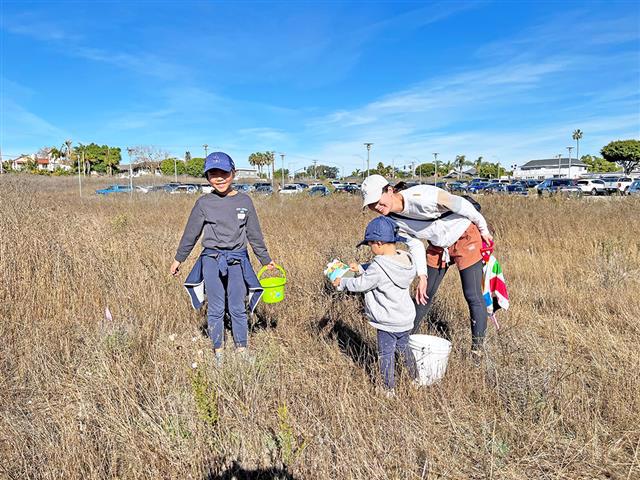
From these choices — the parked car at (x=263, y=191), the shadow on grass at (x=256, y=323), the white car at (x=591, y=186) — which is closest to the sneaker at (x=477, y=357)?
the shadow on grass at (x=256, y=323)

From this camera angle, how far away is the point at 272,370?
8.84ft

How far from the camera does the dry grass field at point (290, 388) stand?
73.9 inches

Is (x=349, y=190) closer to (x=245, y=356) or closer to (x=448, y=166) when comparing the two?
(x=245, y=356)

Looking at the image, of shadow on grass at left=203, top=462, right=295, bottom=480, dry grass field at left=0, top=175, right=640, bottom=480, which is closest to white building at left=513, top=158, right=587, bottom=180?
dry grass field at left=0, top=175, right=640, bottom=480

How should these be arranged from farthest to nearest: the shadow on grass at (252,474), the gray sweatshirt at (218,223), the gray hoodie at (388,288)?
the gray sweatshirt at (218,223) < the gray hoodie at (388,288) < the shadow on grass at (252,474)

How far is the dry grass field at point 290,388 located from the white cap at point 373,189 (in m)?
1.07

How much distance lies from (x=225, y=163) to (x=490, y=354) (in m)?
2.21

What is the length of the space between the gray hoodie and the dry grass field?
14.9 inches

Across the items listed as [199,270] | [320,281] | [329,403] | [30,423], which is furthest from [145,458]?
[320,281]

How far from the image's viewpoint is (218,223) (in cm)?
297

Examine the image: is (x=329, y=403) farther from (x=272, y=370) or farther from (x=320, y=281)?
(x=320, y=281)

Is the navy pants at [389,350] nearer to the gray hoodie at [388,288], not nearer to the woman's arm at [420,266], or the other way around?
the gray hoodie at [388,288]

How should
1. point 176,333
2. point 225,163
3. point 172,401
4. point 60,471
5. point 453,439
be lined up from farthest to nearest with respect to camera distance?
1. point 176,333
2. point 225,163
3. point 172,401
4. point 453,439
5. point 60,471

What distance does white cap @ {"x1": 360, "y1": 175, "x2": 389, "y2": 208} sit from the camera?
253 centimetres
